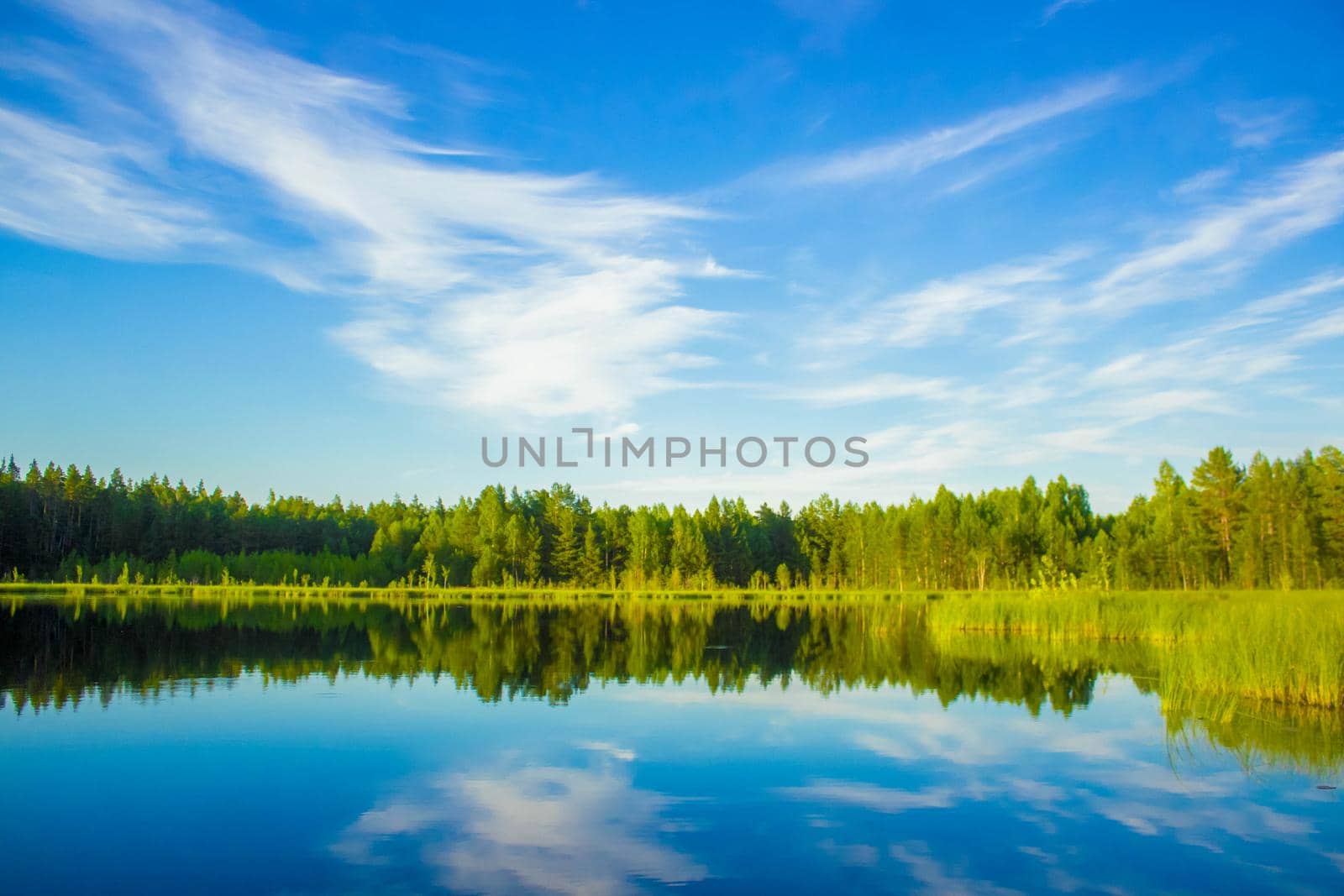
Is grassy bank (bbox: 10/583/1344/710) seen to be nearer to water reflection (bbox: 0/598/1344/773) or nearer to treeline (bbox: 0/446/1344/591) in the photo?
water reflection (bbox: 0/598/1344/773)

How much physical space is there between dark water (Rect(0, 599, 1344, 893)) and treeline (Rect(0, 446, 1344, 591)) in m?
54.6

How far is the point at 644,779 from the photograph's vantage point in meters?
12.5

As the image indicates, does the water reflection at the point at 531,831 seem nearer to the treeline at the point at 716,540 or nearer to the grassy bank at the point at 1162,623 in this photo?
the grassy bank at the point at 1162,623

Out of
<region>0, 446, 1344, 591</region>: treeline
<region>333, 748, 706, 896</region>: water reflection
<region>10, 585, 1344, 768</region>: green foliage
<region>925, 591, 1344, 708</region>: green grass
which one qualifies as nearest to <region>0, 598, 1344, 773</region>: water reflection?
<region>10, 585, 1344, 768</region>: green foliage

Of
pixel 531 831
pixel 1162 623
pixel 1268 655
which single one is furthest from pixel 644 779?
pixel 1162 623

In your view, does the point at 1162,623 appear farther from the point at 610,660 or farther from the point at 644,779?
the point at 644,779

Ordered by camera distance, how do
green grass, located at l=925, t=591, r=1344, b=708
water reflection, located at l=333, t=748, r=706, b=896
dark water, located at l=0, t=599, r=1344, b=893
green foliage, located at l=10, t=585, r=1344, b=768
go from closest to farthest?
water reflection, located at l=333, t=748, r=706, b=896 < dark water, located at l=0, t=599, r=1344, b=893 < green grass, located at l=925, t=591, r=1344, b=708 < green foliage, located at l=10, t=585, r=1344, b=768

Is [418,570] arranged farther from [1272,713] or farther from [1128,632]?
[1272,713]

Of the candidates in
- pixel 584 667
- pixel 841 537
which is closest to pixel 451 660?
pixel 584 667

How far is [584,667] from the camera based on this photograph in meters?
24.3

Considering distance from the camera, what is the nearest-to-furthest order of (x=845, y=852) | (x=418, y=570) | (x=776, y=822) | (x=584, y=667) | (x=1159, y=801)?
(x=845, y=852) < (x=776, y=822) < (x=1159, y=801) < (x=584, y=667) < (x=418, y=570)

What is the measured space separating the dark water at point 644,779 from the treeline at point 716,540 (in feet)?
179

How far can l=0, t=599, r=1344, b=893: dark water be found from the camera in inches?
351

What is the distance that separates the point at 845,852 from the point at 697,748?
515 centimetres
